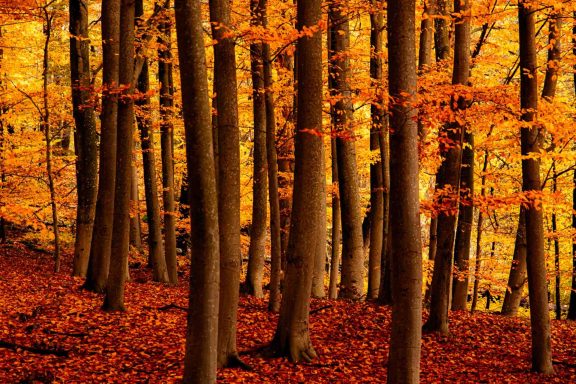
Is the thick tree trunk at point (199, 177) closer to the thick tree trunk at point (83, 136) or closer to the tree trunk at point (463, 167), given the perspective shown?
the tree trunk at point (463, 167)

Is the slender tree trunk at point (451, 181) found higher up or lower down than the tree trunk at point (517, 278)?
Answer: higher up

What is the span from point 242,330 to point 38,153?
11819 mm

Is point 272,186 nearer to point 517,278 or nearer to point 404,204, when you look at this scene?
point 404,204

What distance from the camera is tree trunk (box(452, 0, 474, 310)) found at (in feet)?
34.5

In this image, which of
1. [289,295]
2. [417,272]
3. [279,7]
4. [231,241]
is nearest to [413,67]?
[417,272]

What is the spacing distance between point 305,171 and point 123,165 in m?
3.75

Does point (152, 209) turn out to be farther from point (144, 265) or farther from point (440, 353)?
point (440, 353)

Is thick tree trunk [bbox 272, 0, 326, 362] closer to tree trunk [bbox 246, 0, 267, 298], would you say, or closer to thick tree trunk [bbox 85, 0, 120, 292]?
tree trunk [bbox 246, 0, 267, 298]

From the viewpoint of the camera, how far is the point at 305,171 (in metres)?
8.45

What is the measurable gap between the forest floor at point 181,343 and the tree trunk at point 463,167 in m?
1.64

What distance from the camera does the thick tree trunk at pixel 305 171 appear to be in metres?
8.38

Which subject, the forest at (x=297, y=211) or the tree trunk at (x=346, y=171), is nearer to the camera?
the forest at (x=297, y=211)

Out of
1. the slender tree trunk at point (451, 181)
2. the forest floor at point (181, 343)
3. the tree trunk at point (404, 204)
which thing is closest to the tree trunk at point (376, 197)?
the forest floor at point (181, 343)

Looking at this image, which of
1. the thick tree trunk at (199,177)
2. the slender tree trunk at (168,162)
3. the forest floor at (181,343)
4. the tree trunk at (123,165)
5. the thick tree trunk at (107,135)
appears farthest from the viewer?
the slender tree trunk at (168,162)
